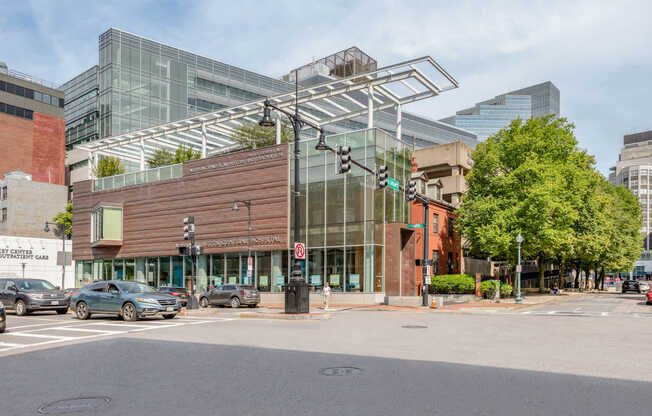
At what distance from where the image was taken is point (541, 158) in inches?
1652

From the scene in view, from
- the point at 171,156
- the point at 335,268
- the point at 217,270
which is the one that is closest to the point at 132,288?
the point at 335,268

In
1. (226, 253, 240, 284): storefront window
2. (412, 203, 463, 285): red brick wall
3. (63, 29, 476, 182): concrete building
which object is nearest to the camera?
(412, 203, 463, 285): red brick wall

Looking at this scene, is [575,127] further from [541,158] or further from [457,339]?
[457,339]

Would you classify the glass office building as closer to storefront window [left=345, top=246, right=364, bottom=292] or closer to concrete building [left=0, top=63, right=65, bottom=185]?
storefront window [left=345, top=246, right=364, bottom=292]

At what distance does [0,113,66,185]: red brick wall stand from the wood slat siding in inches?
1440

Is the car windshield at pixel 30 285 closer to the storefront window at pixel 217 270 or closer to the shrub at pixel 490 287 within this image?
the storefront window at pixel 217 270

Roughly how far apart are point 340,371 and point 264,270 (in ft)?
99.2

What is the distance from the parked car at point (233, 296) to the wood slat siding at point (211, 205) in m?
7.08

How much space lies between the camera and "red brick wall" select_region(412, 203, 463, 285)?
39.8 meters

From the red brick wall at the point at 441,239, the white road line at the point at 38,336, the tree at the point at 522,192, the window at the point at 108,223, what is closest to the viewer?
the white road line at the point at 38,336

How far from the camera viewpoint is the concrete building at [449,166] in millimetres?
54531

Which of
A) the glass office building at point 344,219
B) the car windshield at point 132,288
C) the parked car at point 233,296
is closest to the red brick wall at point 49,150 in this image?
the glass office building at point 344,219

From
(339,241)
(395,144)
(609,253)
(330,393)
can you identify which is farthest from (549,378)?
(609,253)

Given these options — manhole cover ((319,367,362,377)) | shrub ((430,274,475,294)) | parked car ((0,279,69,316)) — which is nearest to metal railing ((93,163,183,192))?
parked car ((0,279,69,316))
